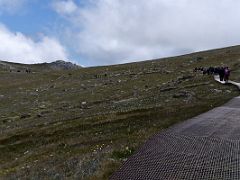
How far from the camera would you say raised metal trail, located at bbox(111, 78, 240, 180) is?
1661 centimetres

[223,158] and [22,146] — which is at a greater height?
[223,158]

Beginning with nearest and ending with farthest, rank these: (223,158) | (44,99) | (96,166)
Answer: (223,158), (96,166), (44,99)

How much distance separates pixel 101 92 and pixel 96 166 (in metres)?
60.1

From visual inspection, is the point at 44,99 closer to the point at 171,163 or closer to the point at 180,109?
the point at 180,109

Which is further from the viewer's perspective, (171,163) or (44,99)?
(44,99)

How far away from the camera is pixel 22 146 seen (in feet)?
122

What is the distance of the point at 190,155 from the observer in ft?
62.8

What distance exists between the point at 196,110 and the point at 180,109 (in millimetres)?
2269

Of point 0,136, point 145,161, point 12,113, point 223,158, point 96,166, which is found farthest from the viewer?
point 12,113

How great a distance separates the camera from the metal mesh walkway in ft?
54.6

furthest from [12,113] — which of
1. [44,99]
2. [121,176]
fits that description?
[121,176]

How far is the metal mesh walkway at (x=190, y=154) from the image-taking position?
54.6ft

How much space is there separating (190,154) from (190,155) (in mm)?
191

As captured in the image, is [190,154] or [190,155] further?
[190,154]
